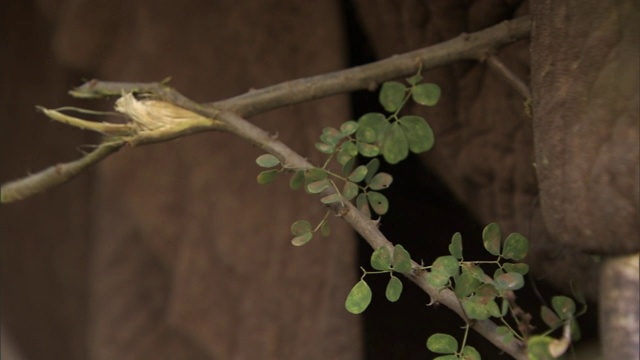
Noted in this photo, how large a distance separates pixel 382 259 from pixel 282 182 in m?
0.45

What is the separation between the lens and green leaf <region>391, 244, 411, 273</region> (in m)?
0.86

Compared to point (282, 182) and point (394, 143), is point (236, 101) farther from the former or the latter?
point (282, 182)

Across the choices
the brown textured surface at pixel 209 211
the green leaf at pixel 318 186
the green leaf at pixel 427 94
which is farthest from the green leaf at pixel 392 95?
the brown textured surface at pixel 209 211

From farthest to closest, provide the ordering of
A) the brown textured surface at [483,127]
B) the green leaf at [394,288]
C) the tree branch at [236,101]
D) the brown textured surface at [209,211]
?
the brown textured surface at [209,211]
the brown textured surface at [483,127]
the tree branch at [236,101]
the green leaf at [394,288]

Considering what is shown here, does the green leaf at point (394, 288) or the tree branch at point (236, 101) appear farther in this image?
the tree branch at point (236, 101)

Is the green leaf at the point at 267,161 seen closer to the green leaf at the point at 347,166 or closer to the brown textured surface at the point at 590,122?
the green leaf at the point at 347,166

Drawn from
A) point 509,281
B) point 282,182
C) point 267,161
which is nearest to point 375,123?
point 267,161

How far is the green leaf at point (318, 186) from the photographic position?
91 centimetres

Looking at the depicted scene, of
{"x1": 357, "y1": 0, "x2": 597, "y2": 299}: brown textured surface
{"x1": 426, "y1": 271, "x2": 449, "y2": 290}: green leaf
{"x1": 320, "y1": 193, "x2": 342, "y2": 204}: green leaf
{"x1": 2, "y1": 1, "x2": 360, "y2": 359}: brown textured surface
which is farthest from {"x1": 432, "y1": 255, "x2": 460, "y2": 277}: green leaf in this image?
{"x1": 2, "y1": 1, "x2": 360, "y2": 359}: brown textured surface

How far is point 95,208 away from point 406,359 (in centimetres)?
49

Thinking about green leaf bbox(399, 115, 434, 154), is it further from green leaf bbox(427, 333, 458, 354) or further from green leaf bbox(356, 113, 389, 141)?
green leaf bbox(427, 333, 458, 354)

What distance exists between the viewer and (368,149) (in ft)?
3.17

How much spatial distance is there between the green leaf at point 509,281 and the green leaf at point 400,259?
7 cm

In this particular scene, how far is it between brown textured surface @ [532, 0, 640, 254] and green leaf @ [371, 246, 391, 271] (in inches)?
5.0
